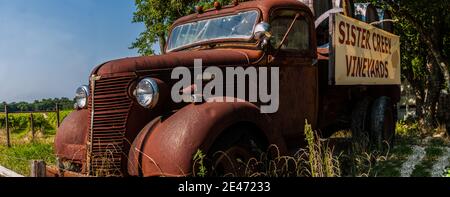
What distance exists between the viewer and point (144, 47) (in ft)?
61.8

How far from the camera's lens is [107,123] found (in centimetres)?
443

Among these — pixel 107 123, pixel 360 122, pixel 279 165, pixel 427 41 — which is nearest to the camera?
pixel 107 123

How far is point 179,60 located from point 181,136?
3.35 feet

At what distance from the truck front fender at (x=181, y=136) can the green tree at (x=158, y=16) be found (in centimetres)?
1071

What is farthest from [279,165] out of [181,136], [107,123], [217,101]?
[107,123]

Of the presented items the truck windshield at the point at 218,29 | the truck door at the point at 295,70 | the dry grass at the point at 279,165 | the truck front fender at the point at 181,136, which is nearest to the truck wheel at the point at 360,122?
the truck door at the point at 295,70

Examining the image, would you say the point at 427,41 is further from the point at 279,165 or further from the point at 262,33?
the point at 279,165

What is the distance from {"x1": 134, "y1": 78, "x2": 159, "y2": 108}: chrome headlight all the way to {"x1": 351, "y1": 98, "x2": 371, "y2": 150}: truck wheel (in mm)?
3821

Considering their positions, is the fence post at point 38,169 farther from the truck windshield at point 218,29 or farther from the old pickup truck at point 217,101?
the truck windshield at point 218,29

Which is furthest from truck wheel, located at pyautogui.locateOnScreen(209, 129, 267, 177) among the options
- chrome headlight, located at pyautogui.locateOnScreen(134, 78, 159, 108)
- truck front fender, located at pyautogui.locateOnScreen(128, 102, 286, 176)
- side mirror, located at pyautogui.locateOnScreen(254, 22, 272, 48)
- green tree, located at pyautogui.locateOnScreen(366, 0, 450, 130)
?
green tree, located at pyautogui.locateOnScreen(366, 0, 450, 130)

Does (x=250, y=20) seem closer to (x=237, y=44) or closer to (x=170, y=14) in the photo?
(x=237, y=44)

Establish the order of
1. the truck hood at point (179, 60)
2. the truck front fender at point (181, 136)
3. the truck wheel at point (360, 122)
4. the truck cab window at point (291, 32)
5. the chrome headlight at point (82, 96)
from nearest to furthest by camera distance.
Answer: the truck front fender at point (181, 136) → the truck hood at point (179, 60) → the chrome headlight at point (82, 96) → the truck cab window at point (291, 32) → the truck wheel at point (360, 122)

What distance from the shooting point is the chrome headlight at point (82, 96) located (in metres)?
5.16

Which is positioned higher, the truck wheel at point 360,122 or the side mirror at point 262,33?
the side mirror at point 262,33
